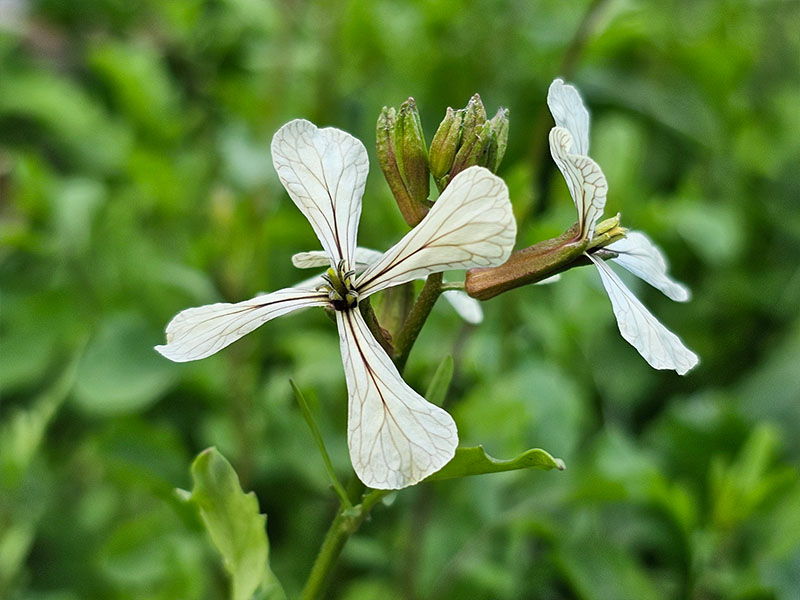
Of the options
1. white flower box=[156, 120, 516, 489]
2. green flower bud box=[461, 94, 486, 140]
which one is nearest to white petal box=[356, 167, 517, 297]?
white flower box=[156, 120, 516, 489]

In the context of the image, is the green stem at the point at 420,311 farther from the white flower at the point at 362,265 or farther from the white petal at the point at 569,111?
the white petal at the point at 569,111

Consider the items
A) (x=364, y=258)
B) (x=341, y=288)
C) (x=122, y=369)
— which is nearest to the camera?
(x=341, y=288)

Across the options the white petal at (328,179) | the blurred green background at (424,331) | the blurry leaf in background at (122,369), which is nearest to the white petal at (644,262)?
the white petal at (328,179)

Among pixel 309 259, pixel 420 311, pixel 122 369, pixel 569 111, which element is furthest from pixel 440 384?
pixel 122 369

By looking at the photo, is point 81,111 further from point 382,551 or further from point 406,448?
point 406,448

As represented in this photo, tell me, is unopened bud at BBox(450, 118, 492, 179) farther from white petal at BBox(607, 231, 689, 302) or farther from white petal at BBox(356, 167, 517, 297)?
white petal at BBox(607, 231, 689, 302)

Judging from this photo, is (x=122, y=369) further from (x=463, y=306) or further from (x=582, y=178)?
(x=582, y=178)
